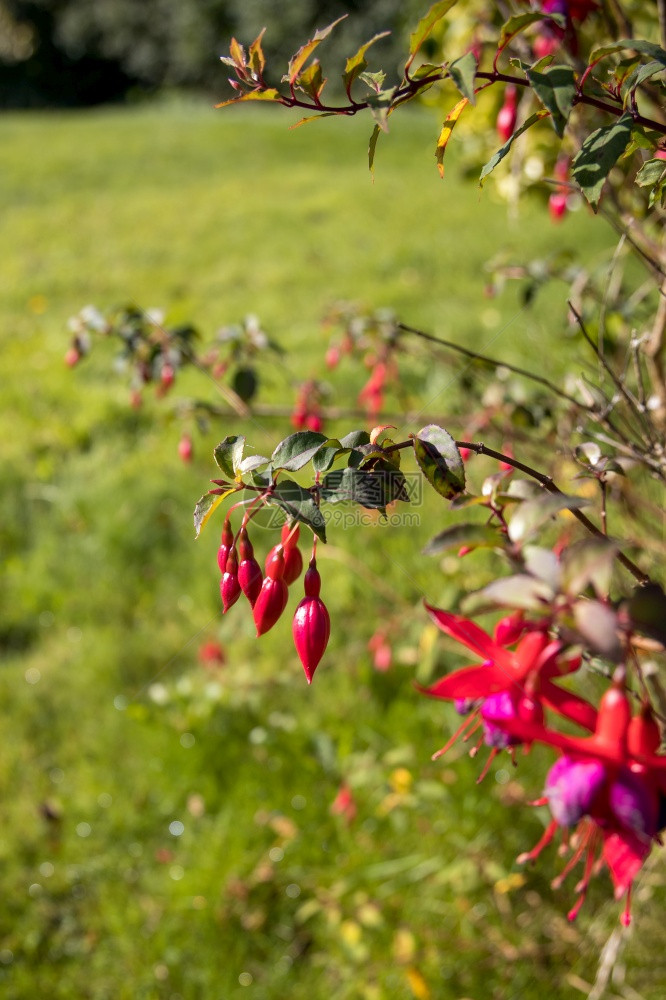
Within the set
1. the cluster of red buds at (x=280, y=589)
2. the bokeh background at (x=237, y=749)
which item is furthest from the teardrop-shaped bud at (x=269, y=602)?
the bokeh background at (x=237, y=749)

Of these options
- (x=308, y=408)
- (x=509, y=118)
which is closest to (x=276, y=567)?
(x=509, y=118)

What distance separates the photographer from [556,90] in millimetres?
489

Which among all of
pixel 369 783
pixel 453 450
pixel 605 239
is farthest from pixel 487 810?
pixel 605 239

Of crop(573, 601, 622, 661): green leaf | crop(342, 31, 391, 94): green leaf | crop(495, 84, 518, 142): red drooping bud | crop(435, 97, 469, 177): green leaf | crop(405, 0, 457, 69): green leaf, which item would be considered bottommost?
crop(573, 601, 622, 661): green leaf

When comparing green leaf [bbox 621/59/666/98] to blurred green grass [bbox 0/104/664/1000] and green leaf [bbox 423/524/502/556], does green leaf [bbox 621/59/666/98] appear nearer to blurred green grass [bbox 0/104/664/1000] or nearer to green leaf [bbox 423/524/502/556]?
green leaf [bbox 423/524/502/556]

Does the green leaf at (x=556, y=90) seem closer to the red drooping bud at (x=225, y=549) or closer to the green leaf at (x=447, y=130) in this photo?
the green leaf at (x=447, y=130)

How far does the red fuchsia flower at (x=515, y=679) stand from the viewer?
401 mm

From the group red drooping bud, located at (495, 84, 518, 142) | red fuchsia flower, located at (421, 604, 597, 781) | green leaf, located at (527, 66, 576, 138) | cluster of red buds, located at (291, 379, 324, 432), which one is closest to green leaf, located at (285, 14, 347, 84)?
green leaf, located at (527, 66, 576, 138)

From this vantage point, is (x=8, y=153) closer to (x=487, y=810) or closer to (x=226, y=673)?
(x=226, y=673)

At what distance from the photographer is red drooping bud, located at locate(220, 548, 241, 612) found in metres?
0.52

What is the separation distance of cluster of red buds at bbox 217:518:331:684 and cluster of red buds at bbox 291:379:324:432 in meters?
0.72

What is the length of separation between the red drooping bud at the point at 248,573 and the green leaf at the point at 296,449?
5 cm

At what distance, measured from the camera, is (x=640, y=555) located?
131 cm

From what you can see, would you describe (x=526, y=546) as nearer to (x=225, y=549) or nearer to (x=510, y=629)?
(x=510, y=629)
